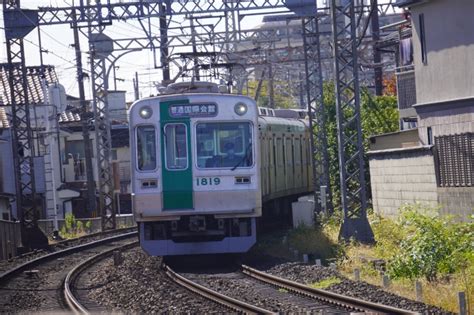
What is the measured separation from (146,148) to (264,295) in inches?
194

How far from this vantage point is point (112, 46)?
2986 centimetres

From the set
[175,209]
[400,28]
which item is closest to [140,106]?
[175,209]

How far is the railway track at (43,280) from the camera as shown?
1426 centimetres

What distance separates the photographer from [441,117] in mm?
21359

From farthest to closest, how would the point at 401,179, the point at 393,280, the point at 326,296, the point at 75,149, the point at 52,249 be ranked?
the point at 75,149 < the point at 52,249 < the point at 401,179 < the point at 393,280 < the point at 326,296

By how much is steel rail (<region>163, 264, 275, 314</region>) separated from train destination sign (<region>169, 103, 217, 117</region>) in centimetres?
257

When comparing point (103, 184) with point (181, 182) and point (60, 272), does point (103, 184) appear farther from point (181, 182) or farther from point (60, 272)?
point (181, 182)

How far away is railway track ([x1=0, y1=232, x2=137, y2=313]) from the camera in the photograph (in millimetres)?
14258

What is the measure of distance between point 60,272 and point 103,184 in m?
13.3

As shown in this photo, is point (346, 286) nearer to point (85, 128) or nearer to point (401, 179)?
point (401, 179)

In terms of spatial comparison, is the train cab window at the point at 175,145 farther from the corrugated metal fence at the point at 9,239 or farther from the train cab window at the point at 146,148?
the corrugated metal fence at the point at 9,239

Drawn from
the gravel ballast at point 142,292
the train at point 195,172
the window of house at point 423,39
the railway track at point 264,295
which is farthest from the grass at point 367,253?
the window of house at point 423,39

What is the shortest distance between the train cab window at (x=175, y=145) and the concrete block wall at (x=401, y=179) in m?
5.45

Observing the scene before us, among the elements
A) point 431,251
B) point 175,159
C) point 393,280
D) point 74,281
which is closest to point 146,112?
point 175,159
